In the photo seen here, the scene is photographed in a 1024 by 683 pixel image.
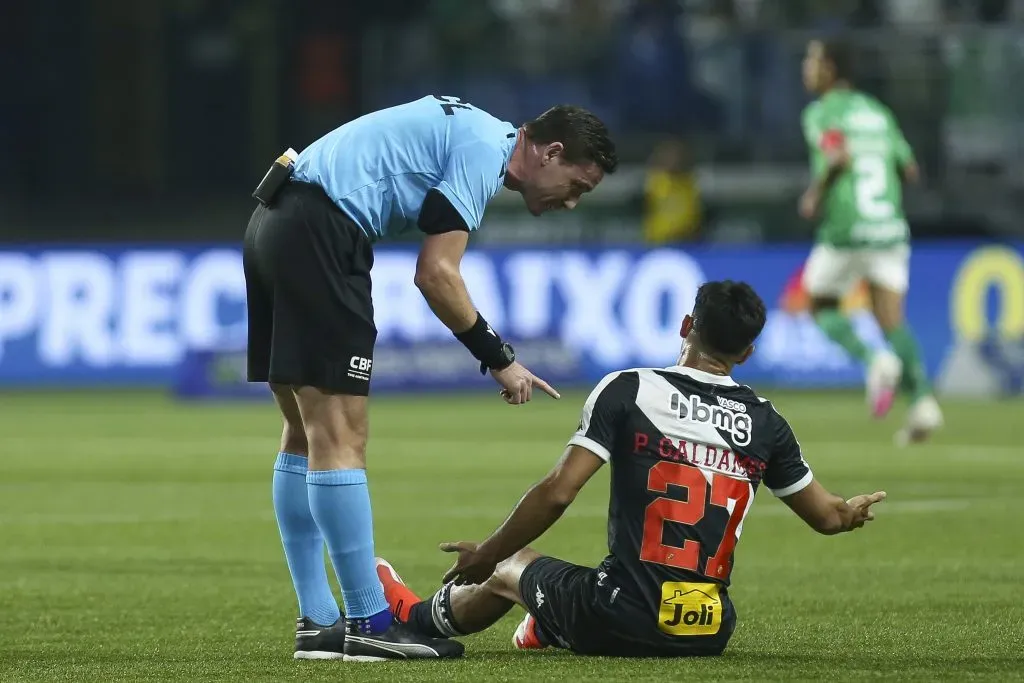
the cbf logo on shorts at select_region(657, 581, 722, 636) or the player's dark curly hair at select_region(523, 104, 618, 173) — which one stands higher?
the player's dark curly hair at select_region(523, 104, 618, 173)

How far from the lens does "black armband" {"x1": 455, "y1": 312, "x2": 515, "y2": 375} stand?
5.70 m

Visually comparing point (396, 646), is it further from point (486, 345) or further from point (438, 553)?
point (438, 553)

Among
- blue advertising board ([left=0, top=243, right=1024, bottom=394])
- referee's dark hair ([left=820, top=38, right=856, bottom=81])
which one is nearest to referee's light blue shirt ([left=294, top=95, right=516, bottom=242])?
referee's dark hair ([left=820, top=38, right=856, bottom=81])

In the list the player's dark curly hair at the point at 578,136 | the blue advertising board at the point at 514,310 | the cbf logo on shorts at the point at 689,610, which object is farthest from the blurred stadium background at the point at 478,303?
the player's dark curly hair at the point at 578,136

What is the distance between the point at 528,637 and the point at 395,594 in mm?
428

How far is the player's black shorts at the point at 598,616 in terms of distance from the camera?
5.47 meters

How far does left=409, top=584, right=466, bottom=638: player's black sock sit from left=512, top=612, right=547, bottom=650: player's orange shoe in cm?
18

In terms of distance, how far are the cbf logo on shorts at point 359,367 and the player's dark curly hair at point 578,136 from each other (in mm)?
813

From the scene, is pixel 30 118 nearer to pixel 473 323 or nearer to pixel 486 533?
pixel 486 533

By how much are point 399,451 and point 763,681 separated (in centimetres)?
830

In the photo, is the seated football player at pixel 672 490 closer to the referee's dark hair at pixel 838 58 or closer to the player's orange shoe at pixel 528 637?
the player's orange shoe at pixel 528 637

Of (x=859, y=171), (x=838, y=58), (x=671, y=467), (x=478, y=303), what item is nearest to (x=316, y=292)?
(x=671, y=467)

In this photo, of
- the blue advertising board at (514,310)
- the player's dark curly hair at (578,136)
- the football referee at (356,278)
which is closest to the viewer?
the football referee at (356,278)

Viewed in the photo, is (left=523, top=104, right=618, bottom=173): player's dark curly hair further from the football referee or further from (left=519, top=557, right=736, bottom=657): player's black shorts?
(left=519, top=557, right=736, bottom=657): player's black shorts
